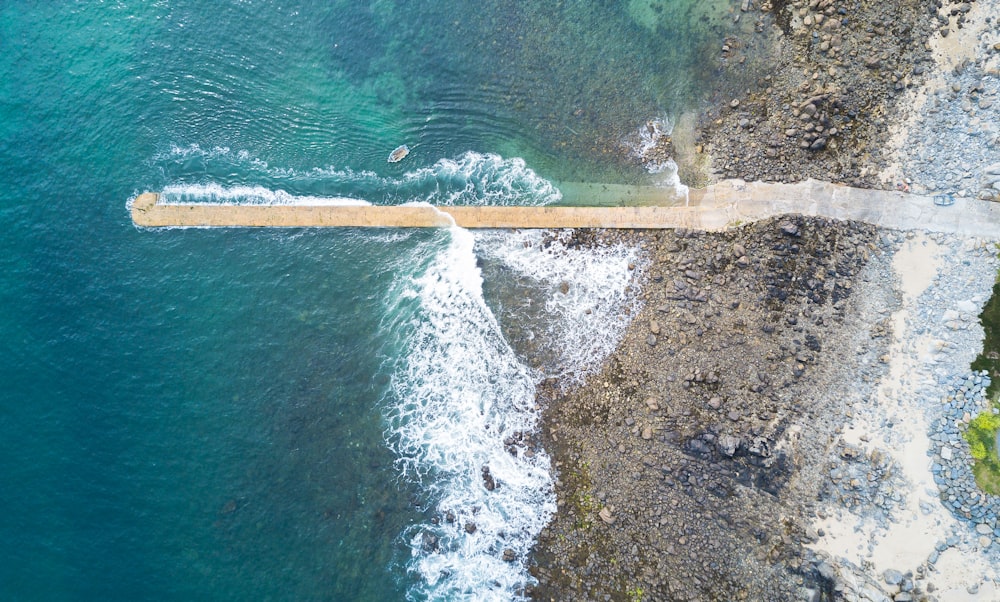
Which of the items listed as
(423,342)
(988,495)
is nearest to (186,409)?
(423,342)

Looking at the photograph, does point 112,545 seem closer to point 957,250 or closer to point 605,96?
point 605,96

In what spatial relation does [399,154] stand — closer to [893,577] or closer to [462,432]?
[462,432]

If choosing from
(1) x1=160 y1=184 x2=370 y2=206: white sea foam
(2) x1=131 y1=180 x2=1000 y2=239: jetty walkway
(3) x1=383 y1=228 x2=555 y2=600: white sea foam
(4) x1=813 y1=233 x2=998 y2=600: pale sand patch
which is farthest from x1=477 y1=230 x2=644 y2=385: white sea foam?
(4) x1=813 y1=233 x2=998 y2=600: pale sand patch

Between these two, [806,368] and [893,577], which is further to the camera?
[806,368]

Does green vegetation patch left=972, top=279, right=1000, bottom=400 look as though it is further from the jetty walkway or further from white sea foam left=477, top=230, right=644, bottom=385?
white sea foam left=477, top=230, right=644, bottom=385

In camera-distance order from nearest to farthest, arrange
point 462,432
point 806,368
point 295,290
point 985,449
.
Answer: point 985,449
point 806,368
point 462,432
point 295,290

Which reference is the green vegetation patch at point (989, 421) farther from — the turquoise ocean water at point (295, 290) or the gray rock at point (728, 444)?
the turquoise ocean water at point (295, 290)

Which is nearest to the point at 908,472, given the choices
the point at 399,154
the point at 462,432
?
the point at 462,432
